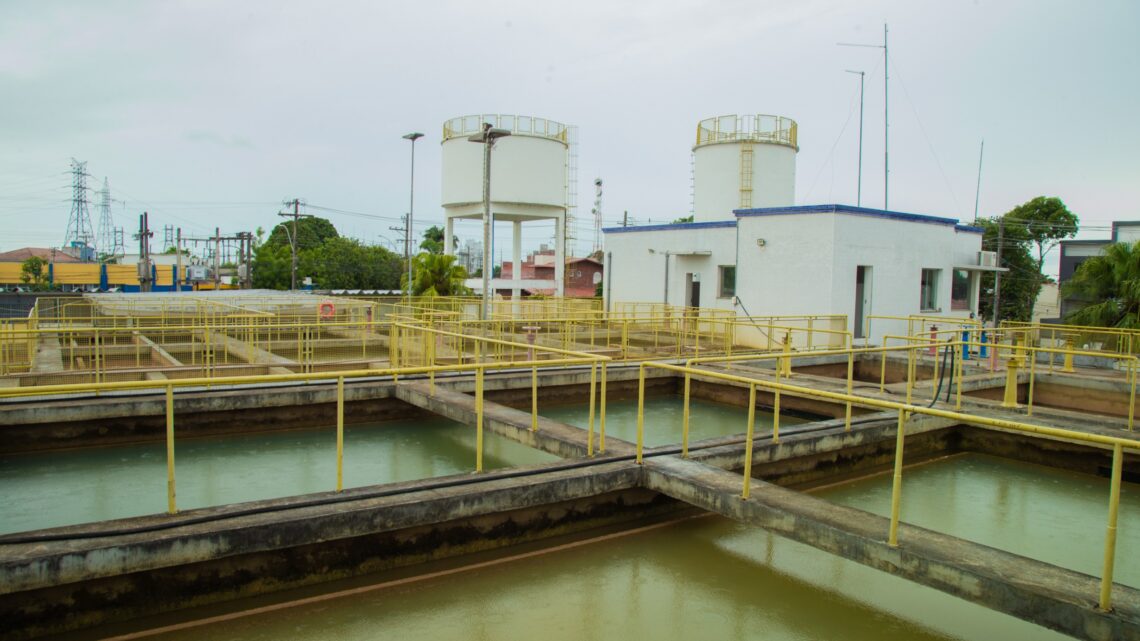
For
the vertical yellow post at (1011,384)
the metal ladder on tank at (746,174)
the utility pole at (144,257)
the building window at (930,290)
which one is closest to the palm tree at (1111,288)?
the building window at (930,290)

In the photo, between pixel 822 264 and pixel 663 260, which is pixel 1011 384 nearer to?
pixel 822 264

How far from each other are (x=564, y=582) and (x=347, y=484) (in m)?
4.01

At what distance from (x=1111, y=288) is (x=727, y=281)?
423 inches

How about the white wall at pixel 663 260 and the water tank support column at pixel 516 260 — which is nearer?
the white wall at pixel 663 260

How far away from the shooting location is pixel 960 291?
2650 centimetres

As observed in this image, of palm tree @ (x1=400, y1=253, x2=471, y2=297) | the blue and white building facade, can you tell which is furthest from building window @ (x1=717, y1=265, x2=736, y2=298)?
palm tree @ (x1=400, y1=253, x2=471, y2=297)

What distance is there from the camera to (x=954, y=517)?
9.62m

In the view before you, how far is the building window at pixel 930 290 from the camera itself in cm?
2500

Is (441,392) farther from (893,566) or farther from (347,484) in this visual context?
(893,566)

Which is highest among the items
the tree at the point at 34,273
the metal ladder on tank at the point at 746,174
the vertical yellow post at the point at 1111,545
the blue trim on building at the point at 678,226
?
the metal ladder on tank at the point at 746,174

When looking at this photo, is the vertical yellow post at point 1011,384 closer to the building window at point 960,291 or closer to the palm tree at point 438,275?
the building window at point 960,291

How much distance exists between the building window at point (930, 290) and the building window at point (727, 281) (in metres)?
6.15

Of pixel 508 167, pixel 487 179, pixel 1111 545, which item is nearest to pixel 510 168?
pixel 508 167

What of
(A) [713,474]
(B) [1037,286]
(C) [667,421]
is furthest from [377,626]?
(B) [1037,286]
